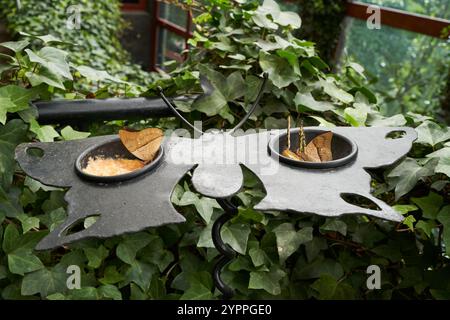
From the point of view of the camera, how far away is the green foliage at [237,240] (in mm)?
1043

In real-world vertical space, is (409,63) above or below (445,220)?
below

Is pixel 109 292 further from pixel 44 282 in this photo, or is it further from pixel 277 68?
pixel 277 68

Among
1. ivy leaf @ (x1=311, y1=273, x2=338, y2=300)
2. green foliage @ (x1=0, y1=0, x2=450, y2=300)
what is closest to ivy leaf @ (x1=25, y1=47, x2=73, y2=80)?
green foliage @ (x1=0, y1=0, x2=450, y2=300)

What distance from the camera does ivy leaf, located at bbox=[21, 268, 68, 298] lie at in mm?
1012

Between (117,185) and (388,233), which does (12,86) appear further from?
(388,233)

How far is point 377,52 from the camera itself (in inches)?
143

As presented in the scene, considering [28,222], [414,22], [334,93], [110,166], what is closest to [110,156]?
[110,166]

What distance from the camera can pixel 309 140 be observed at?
984mm

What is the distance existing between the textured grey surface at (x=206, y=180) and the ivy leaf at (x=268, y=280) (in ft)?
1.10

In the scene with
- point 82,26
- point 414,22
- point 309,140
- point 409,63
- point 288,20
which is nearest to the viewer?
point 309,140

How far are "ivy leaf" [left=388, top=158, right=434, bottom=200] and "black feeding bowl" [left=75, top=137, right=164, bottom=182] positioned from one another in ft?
1.80

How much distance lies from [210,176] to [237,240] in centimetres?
30

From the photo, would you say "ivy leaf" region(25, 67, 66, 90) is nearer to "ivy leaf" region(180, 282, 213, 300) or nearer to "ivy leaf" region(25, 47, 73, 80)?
"ivy leaf" region(25, 47, 73, 80)
